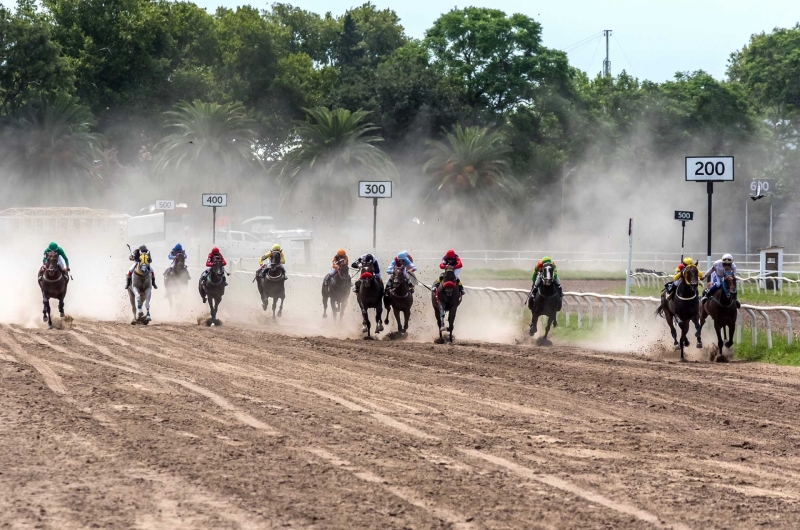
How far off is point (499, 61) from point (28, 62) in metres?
28.7

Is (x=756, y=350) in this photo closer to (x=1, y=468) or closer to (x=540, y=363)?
(x=540, y=363)

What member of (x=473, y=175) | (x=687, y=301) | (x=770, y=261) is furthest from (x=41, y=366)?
(x=473, y=175)

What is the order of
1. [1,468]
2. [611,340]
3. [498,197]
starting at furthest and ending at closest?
[498,197] → [611,340] → [1,468]

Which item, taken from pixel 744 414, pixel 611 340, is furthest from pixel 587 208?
pixel 744 414

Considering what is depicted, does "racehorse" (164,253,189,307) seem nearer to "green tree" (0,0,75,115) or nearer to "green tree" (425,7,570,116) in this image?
"green tree" (0,0,75,115)

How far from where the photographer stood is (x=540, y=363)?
17219mm

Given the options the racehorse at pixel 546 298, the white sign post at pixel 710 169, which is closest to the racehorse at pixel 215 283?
the racehorse at pixel 546 298

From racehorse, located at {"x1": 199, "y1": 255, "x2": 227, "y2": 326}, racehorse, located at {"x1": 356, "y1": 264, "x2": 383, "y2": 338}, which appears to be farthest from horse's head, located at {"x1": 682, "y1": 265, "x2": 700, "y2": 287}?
racehorse, located at {"x1": 199, "y1": 255, "x2": 227, "y2": 326}

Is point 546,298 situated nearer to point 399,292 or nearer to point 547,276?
point 547,276

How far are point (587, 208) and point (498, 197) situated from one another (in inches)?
396

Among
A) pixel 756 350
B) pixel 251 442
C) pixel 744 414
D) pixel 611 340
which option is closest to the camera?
pixel 251 442

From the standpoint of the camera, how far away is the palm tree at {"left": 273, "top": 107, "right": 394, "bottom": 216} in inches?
2400

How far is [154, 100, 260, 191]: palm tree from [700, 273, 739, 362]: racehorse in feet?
165

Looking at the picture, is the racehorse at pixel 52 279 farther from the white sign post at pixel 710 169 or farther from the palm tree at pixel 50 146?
the palm tree at pixel 50 146
